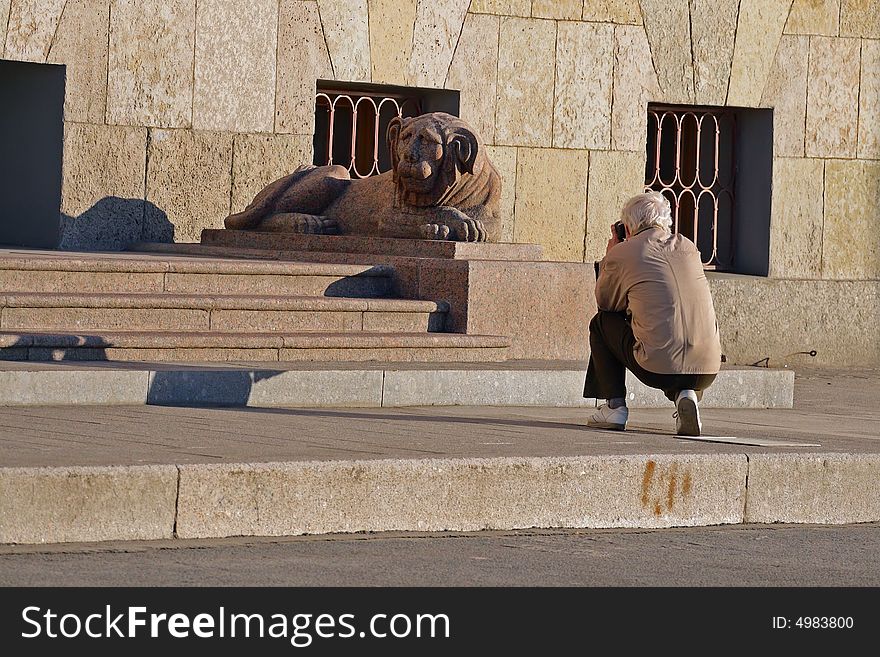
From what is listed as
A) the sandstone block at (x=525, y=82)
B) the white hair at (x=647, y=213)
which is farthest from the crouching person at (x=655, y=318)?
the sandstone block at (x=525, y=82)

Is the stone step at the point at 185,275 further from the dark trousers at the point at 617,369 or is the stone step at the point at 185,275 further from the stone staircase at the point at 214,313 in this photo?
the dark trousers at the point at 617,369

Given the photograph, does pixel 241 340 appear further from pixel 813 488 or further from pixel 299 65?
pixel 299 65

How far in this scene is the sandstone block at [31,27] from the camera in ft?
46.7

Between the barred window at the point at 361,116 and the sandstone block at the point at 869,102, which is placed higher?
the sandstone block at the point at 869,102

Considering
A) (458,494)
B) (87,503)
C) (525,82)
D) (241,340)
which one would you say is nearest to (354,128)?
(525,82)

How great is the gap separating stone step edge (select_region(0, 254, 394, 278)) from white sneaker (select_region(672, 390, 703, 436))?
11.9ft

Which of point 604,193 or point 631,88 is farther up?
point 631,88

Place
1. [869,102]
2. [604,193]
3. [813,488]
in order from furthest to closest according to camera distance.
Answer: [869,102]
[604,193]
[813,488]

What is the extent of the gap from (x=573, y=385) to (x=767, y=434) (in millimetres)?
1779

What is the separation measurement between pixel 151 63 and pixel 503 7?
3.44 m

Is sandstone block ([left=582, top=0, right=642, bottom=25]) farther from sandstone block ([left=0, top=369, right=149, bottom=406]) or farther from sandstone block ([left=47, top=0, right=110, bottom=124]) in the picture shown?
sandstone block ([left=0, top=369, right=149, bottom=406])

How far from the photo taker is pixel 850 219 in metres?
18.1

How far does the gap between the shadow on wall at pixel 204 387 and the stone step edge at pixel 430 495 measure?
2630 millimetres
